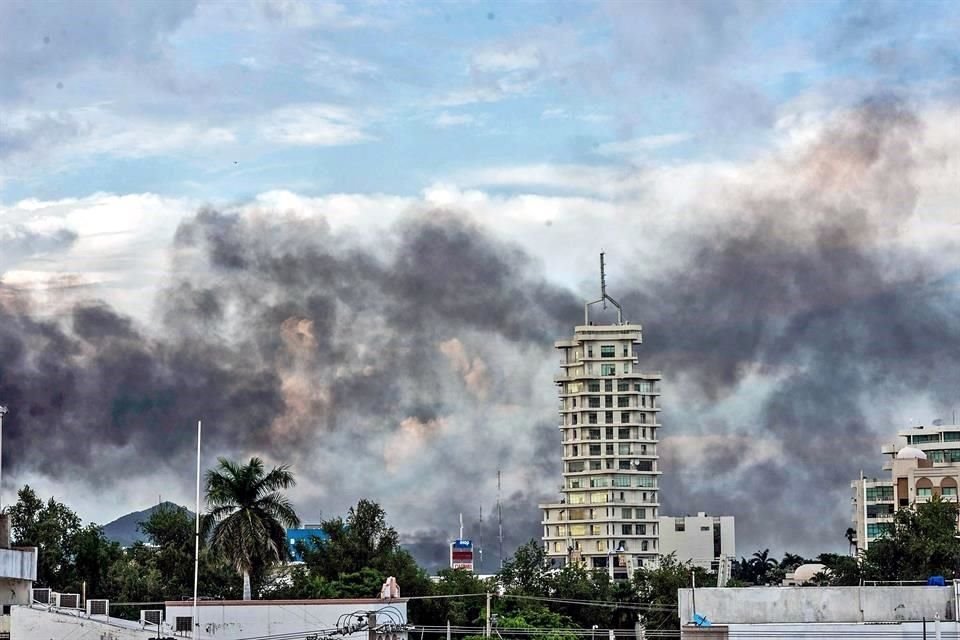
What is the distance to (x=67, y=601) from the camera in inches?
3125

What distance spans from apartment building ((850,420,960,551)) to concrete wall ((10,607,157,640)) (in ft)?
339

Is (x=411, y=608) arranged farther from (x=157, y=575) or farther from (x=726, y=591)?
(x=726, y=591)

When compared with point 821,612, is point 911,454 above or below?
above

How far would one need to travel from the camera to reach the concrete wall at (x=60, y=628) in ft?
237

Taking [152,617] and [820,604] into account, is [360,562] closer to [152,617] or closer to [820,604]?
[152,617]

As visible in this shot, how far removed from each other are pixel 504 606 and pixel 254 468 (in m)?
24.9

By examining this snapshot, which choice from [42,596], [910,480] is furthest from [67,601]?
[910,480]

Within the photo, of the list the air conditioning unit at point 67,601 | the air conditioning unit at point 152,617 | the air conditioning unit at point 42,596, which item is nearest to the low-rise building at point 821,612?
the air conditioning unit at point 152,617

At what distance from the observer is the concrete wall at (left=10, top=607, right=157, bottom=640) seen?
72.2 metres

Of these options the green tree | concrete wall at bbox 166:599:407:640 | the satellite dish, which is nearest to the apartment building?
the satellite dish

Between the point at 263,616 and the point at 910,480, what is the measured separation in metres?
110

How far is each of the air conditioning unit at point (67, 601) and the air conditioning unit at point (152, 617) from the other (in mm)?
2990

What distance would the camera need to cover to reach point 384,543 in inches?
4582

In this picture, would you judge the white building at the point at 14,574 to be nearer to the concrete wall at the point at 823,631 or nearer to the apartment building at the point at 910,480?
the concrete wall at the point at 823,631
